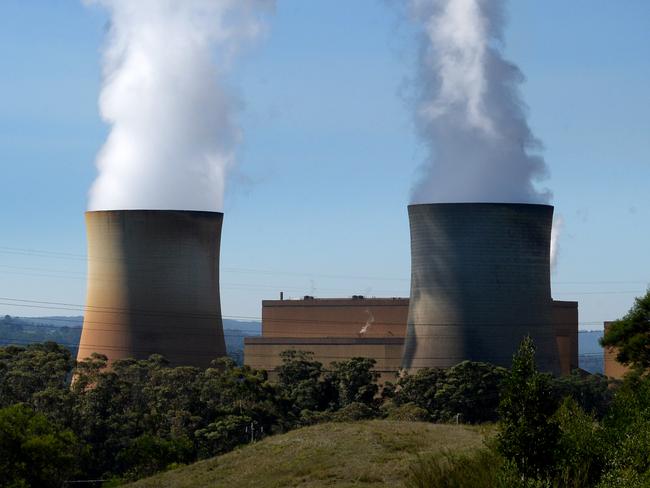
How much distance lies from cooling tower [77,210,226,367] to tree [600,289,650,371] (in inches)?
654

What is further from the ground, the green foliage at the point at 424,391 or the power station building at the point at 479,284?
the power station building at the point at 479,284

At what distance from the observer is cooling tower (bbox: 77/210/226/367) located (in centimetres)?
4441

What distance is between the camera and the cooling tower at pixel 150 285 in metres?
44.4

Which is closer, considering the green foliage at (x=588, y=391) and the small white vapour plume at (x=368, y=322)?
the green foliage at (x=588, y=391)

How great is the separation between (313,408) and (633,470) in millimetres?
30594

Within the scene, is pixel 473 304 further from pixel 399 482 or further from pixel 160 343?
pixel 399 482

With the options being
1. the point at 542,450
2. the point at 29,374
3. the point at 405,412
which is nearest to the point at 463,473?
the point at 542,450

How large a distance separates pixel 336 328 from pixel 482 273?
68.8 ft

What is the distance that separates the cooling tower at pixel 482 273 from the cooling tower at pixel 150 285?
7.61 metres

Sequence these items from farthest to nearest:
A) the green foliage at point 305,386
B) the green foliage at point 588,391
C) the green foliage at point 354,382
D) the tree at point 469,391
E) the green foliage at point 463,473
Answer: the green foliage at point 588,391, the green foliage at point 354,382, the green foliage at point 305,386, the tree at point 469,391, the green foliage at point 463,473

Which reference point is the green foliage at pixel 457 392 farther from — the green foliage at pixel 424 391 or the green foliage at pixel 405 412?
the green foliage at pixel 405 412

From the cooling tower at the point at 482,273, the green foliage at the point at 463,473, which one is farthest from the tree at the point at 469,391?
the green foliage at the point at 463,473

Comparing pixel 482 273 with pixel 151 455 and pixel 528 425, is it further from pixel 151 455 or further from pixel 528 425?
pixel 528 425

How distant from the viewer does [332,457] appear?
24750 mm
